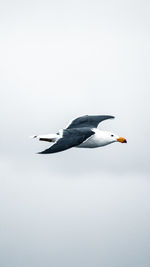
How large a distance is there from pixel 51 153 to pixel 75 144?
4027 mm

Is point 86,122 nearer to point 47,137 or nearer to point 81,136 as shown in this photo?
point 47,137

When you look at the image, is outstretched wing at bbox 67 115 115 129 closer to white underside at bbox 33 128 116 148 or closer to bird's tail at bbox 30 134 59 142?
white underside at bbox 33 128 116 148

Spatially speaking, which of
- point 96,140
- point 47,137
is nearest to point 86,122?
point 96,140

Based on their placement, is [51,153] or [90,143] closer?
[51,153]

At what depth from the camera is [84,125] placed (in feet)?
225

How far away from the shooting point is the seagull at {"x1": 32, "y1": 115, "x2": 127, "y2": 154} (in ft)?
188

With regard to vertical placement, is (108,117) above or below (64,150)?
above

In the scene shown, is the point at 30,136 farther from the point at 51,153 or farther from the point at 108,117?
the point at 108,117

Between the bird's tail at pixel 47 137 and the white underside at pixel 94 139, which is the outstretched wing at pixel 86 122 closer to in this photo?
the white underside at pixel 94 139


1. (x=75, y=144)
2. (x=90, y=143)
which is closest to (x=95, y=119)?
(x=90, y=143)

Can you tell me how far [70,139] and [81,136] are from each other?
6.20 ft

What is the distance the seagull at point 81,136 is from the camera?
57.2 metres

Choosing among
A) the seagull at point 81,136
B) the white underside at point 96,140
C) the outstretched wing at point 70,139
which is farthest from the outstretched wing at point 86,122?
the outstretched wing at point 70,139

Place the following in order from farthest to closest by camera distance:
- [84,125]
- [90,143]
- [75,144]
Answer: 1. [84,125]
2. [90,143]
3. [75,144]
